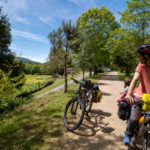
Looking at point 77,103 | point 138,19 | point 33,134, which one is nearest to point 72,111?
point 77,103

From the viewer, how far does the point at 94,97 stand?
14.5 ft

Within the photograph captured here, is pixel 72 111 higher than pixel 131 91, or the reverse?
pixel 131 91

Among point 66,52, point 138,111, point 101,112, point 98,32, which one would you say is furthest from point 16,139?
point 98,32

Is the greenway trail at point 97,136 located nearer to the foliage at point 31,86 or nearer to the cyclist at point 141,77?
the cyclist at point 141,77

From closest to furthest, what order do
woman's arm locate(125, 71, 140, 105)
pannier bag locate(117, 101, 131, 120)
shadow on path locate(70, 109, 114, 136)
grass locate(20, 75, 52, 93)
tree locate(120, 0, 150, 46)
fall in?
1. woman's arm locate(125, 71, 140, 105)
2. pannier bag locate(117, 101, 131, 120)
3. shadow on path locate(70, 109, 114, 136)
4. tree locate(120, 0, 150, 46)
5. grass locate(20, 75, 52, 93)

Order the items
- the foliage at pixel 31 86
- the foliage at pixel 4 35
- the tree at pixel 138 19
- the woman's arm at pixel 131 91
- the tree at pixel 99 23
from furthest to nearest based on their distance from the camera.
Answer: the foliage at pixel 31 86 < the tree at pixel 99 23 < the foliage at pixel 4 35 < the tree at pixel 138 19 < the woman's arm at pixel 131 91

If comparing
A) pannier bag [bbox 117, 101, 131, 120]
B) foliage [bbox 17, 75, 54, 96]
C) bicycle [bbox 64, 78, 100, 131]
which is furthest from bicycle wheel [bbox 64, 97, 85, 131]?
foliage [bbox 17, 75, 54, 96]

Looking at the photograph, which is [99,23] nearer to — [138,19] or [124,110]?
[138,19]

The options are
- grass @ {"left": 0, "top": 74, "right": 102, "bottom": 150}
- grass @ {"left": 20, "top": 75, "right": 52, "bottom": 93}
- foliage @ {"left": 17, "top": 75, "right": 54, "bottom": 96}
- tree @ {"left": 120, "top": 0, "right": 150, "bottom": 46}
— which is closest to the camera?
grass @ {"left": 0, "top": 74, "right": 102, "bottom": 150}

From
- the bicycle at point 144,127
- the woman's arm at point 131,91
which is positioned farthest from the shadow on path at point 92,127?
the woman's arm at point 131,91

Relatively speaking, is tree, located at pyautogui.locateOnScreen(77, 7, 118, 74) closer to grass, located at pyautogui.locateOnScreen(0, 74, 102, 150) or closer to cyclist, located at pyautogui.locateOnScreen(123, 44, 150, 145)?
grass, located at pyautogui.locateOnScreen(0, 74, 102, 150)

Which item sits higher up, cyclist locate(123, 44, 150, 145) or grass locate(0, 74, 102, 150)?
cyclist locate(123, 44, 150, 145)

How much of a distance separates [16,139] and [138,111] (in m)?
3.21

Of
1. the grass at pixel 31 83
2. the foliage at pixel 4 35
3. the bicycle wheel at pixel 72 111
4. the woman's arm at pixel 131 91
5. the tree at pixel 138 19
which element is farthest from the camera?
the grass at pixel 31 83
